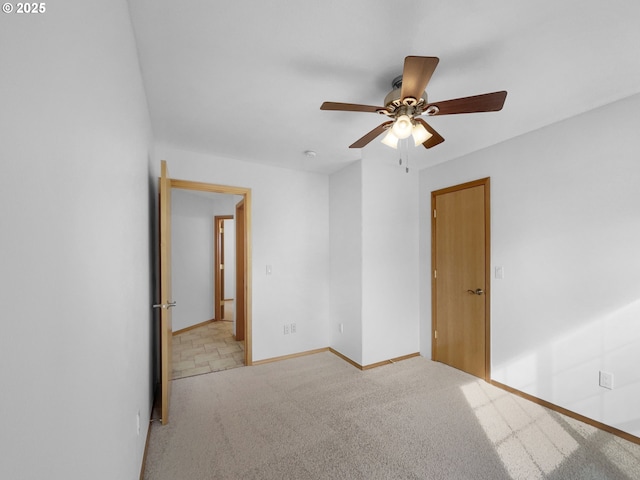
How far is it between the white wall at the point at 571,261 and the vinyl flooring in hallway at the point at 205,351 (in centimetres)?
313

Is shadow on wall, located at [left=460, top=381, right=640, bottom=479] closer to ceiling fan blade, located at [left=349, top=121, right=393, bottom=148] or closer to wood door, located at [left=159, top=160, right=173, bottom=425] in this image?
ceiling fan blade, located at [left=349, top=121, right=393, bottom=148]

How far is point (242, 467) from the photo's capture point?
5.85 feet

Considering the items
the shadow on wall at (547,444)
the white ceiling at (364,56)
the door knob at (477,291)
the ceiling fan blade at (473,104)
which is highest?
the white ceiling at (364,56)

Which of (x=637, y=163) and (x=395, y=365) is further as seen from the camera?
(x=395, y=365)

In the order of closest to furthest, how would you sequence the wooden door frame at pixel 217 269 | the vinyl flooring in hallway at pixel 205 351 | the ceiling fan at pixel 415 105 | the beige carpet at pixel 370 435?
the ceiling fan at pixel 415 105, the beige carpet at pixel 370 435, the vinyl flooring in hallway at pixel 205 351, the wooden door frame at pixel 217 269

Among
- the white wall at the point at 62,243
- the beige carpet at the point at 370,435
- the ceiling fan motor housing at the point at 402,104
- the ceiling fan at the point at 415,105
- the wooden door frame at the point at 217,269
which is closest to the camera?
the white wall at the point at 62,243

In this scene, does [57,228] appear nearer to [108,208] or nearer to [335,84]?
[108,208]

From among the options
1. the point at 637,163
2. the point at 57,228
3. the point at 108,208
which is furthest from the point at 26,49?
the point at 637,163

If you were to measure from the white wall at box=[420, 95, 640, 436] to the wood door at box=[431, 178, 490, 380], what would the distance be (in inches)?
4.6

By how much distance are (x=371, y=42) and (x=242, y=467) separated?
2.70 meters

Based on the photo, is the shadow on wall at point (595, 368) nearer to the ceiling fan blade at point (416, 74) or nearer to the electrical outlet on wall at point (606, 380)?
the electrical outlet on wall at point (606, 380)

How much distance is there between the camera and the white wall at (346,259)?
3355 mm

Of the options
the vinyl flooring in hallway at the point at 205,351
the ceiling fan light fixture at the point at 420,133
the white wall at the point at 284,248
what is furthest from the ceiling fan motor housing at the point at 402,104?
the vinyl flooring in hallway at the point at 205,351

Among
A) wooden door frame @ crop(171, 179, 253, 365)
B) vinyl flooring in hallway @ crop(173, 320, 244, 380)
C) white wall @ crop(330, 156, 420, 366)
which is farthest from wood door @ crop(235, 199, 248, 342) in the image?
white wall @ crop(330, 156, 420, 366)
